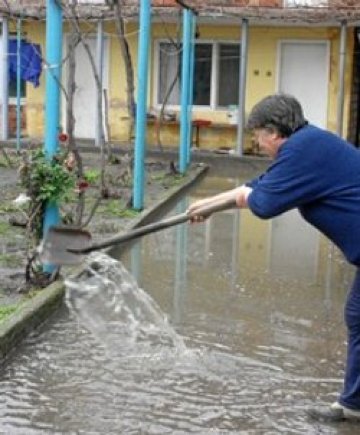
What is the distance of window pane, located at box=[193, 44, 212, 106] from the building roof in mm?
→ 1764

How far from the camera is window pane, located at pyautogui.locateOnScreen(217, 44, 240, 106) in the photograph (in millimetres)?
21516

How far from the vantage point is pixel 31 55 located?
20.3 metres

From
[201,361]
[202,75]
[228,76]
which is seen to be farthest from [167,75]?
[201,361]

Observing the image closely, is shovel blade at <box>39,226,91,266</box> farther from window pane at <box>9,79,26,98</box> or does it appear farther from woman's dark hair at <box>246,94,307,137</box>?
window pane at <box>9,79,26,98</box>

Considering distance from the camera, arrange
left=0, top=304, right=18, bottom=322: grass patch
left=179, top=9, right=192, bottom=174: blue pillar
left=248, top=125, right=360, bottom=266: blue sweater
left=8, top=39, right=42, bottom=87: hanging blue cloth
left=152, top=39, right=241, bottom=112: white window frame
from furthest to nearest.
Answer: left=152, top=39, right=241, bottom=112: white window frame → left=8, top=39, right=42, bottom=87: hanging blue cloth → left=179, top=9, right=192, bottom=174: blue pillar → left=0, top=304, right=18, bottom=322: grass patch → left=248, top=125, right=360, bottom=266: blue sweater

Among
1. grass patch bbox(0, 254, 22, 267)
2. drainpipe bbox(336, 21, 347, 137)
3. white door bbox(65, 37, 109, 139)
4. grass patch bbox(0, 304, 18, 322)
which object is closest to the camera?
grass patch bbox(0, 304, 18, 322)

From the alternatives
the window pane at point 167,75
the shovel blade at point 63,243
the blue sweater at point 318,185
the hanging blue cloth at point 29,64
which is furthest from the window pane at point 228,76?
the blue sweater at point 318,185

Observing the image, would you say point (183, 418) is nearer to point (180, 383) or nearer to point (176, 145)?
point (180, 383)

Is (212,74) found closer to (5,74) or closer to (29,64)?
(29,64)

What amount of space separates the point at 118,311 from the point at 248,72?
48.6 feet

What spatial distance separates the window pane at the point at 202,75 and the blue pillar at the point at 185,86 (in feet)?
16.3

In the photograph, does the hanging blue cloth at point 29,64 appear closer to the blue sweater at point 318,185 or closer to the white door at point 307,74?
the white door at point 307,74

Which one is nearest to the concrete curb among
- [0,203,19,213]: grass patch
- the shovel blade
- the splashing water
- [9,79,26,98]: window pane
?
the splashing water

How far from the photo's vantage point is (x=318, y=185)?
466 cm
